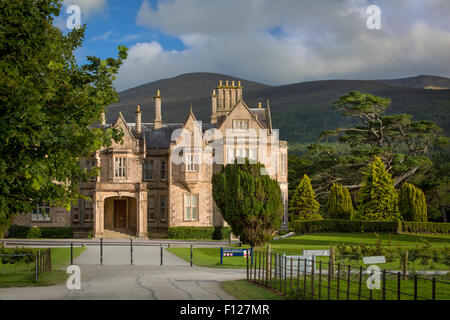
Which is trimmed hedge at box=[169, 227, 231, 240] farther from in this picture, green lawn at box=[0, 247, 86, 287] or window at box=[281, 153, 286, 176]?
green lawn at box=[0, 247, 86, 287]

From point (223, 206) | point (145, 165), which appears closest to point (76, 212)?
point (145, 165)

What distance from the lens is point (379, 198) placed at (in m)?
56.0

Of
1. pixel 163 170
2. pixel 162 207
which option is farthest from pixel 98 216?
pixel 163 170

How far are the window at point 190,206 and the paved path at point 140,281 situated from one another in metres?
20.6

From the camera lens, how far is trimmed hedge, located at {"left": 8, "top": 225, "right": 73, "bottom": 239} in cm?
5375

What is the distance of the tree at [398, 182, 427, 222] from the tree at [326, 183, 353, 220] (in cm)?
533

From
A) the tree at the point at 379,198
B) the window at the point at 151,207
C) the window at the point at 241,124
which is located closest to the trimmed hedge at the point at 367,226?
the tree at the point at 379,198

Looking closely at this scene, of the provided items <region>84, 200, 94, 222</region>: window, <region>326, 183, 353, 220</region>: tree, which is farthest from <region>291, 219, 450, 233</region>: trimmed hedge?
<region>84, 200, 94, 222</region>: window

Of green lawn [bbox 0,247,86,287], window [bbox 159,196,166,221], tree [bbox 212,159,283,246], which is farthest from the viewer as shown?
window [bbox 159,196,166,221]

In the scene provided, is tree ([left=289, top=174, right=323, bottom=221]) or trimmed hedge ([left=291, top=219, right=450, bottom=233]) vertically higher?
tree ([left=289, top=174, right=323, bottom=221])

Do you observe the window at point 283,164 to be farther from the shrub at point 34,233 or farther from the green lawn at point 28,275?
the green lawn at point 28,275

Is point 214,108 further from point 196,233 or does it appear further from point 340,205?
point 340,205

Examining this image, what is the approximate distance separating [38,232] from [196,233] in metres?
14.4
